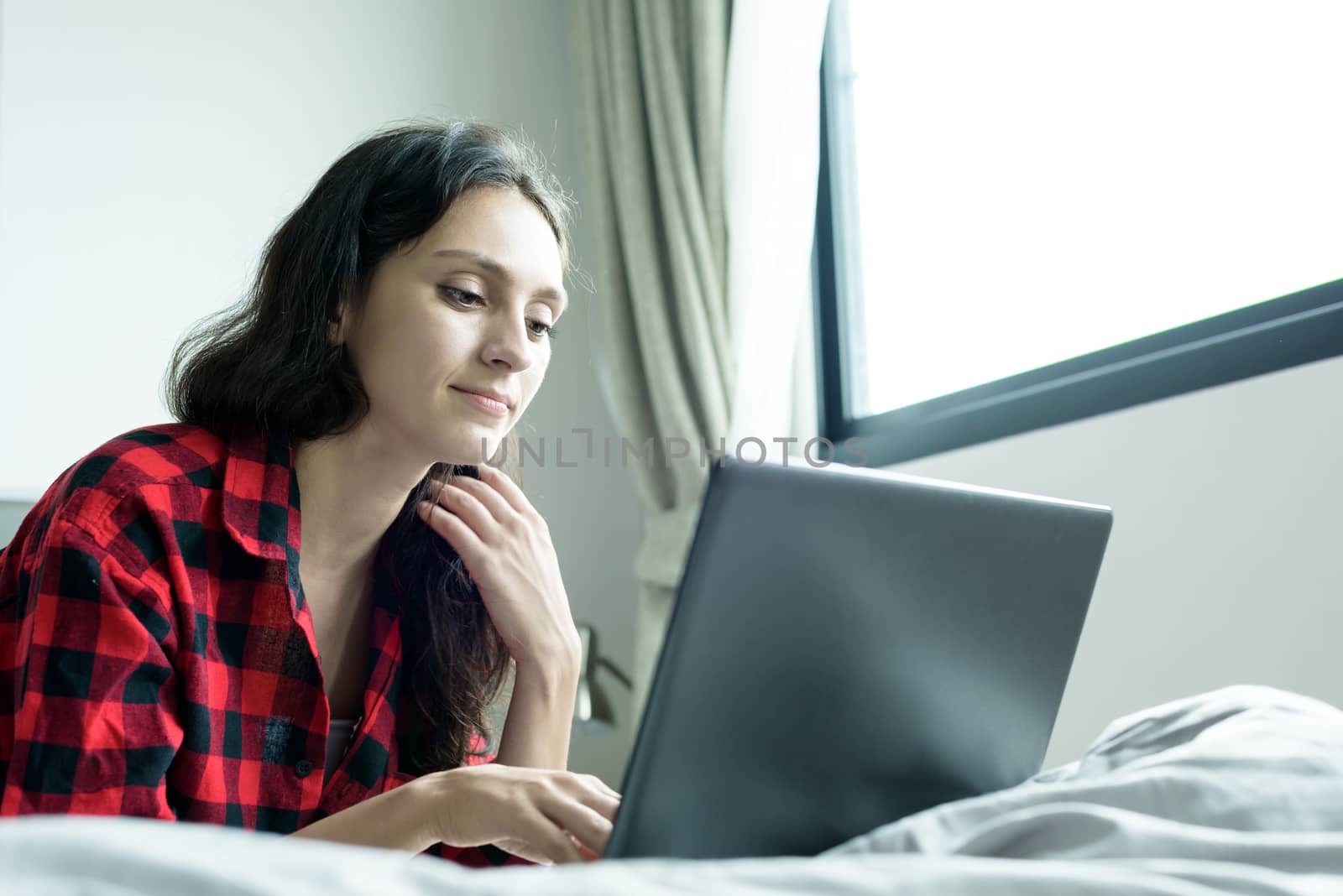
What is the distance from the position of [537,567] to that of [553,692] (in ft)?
0.44

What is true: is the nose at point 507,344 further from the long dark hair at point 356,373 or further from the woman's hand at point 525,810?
the woman's hand at point 525,810

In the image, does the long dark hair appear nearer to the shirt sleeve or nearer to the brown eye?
the brown eye

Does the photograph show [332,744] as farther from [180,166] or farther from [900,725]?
[180,166]

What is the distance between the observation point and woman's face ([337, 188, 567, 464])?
3.73 feet

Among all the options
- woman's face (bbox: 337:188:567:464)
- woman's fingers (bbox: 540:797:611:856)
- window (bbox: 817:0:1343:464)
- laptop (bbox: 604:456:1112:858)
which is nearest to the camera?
laptop (bbox: 604:456:1112:858)

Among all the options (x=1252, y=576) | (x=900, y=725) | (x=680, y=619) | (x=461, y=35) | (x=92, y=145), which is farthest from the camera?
(x=461, y=35)

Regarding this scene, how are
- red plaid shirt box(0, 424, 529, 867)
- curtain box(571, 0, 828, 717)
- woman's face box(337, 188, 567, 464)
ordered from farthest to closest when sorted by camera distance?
curtain box(571, 0, 828, 717)
woman's face box(337, 188, 567, 464)
red plaid shirt box(0, 424, 529, 867)

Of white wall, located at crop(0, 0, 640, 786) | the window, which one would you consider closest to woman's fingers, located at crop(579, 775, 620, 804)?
the window

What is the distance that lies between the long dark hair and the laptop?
2.01 ft

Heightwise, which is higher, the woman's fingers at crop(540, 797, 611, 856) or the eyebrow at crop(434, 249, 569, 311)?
the eyebrow at crop(434, 249, 569, 311)

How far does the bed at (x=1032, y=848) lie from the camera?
1.23ft

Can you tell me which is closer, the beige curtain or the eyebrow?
the eyebrow

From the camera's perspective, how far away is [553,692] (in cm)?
118

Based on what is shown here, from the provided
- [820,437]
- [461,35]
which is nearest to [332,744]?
[820,437]
